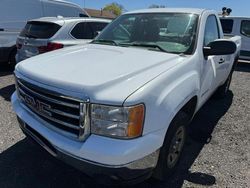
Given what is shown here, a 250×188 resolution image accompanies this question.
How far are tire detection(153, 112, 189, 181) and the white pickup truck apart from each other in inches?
0.4

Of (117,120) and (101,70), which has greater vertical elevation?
(101,70)

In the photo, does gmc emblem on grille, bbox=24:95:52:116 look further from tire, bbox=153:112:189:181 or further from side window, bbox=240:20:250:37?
side window, bbox=240:20:250:37

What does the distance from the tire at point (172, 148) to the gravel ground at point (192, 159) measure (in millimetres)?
218

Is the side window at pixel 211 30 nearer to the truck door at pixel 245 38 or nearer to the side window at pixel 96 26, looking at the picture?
the side window at pixel 96 26

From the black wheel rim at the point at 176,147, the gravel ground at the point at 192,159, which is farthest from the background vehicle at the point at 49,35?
the black wheel rim at the point at 176,147

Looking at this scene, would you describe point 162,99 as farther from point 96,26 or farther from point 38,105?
point 96,26

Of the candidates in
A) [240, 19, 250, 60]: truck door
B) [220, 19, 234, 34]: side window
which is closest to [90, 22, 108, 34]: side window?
[220, 19, 234, 34]: side window

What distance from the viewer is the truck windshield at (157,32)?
358 centimetres

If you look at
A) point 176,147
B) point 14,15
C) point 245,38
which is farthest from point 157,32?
point 245,38

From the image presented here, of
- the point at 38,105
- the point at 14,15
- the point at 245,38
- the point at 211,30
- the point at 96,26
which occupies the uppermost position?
the point at 211,30

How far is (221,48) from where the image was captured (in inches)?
140

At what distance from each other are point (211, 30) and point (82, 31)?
344cm

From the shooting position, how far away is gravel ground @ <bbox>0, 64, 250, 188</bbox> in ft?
10.4

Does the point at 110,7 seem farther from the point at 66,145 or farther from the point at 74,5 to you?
the point at 66,145
